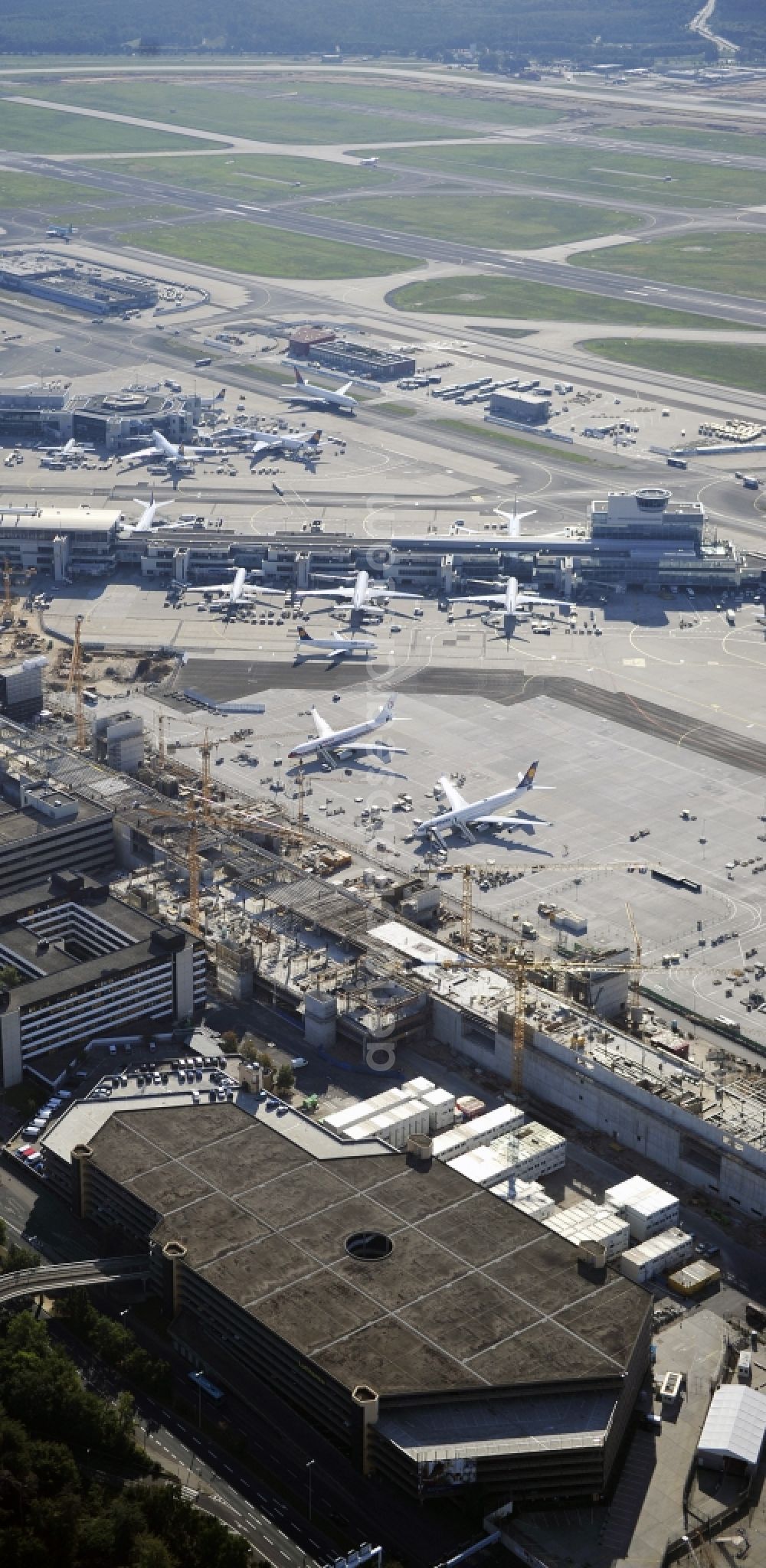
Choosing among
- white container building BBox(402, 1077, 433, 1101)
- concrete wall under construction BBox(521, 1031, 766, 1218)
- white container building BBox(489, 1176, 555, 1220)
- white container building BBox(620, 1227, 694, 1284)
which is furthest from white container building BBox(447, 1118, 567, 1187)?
white container building BBox(620, 1227, 694, 1284)

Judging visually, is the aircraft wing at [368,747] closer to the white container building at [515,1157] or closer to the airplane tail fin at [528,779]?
the airplane tail fin at [528,779]

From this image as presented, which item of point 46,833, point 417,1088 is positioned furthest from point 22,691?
point 417,1088

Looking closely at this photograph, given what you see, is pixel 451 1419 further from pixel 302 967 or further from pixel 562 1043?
pixel 302 967

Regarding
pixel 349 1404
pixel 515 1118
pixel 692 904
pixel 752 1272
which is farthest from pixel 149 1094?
pixel 692 904

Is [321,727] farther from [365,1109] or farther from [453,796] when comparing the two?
[365,1109]

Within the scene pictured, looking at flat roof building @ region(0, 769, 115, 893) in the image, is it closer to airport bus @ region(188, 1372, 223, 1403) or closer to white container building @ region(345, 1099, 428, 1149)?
white container building @ region(345, 1099, 428, 1149)

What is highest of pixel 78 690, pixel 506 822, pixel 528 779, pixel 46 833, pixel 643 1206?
pixel 46 833
